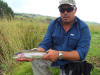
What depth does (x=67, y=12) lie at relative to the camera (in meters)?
2.75

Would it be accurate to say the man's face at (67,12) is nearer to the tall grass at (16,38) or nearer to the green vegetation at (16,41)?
the green vegetation at (16,41)

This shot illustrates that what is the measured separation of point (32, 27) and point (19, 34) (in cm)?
66

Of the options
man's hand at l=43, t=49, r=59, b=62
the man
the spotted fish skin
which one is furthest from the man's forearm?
the spotted fish skin

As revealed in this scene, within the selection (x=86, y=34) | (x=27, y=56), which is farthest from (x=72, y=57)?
(x=27, y=56)

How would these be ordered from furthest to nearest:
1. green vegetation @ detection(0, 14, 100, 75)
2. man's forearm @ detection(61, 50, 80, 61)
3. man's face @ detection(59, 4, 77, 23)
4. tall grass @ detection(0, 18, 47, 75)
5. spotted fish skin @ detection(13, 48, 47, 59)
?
tall grass @ detection(0, 18, 47, 75), green vegetation @ detection(0, 14, 100, 75), man's face @ detection(59, 4, 77, 23), man's forearm @ detection(61, 50, 80, 61), spotted fish skin @ detection(13, 48, 47, 59)

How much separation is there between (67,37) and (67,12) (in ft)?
1.37

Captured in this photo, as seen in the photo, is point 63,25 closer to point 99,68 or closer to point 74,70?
point 74,70

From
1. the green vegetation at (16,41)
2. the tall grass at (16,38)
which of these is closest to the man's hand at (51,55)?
the green vegetation at (16,41)

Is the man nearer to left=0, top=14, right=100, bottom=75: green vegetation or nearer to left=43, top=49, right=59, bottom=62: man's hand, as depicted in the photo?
left=43, top=49, right=59, bottom=62: man's hand

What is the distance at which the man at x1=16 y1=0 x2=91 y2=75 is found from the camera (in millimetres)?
2645

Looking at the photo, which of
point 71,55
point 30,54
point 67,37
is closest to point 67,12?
point 67,37

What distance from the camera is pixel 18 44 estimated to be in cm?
545

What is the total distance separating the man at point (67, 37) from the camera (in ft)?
8.68

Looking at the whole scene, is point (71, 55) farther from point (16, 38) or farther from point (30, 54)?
point (16, 38)
